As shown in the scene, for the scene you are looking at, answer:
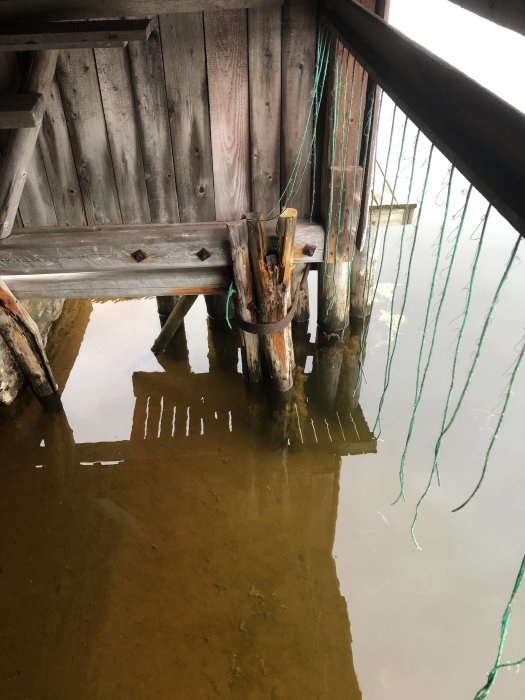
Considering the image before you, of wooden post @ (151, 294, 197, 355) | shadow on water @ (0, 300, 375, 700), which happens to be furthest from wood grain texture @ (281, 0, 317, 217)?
shadow on water @ (0, 300, 375, 700)

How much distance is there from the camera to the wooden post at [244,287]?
3555mm

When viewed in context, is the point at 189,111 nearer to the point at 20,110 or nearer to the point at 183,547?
the point at 20,110

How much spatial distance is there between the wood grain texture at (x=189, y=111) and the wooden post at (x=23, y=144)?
717mm

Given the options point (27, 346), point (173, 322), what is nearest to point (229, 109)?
point (173, 322)

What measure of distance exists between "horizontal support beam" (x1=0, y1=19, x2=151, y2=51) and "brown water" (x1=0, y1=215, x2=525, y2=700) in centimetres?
295

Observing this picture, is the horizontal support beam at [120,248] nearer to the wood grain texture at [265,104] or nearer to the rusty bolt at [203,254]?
the rusty bolt at [203,254]

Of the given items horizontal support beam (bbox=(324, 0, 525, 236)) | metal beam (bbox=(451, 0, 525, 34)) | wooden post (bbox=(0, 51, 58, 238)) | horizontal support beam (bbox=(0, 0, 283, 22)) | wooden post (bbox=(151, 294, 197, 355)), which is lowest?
wooden post (bbox=(151, 294, 197, 355))

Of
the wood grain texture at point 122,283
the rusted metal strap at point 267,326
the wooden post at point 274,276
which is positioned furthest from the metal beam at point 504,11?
the wood grain texture at point 122,283

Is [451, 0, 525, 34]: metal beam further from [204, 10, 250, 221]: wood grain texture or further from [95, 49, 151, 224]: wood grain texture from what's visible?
[95, 49, 151, 224]: wood grain texture

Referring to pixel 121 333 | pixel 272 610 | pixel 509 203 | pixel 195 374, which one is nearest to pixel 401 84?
pixel 509 203

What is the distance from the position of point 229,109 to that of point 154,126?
20.9 inches

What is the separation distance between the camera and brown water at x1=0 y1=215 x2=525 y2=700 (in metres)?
2.95

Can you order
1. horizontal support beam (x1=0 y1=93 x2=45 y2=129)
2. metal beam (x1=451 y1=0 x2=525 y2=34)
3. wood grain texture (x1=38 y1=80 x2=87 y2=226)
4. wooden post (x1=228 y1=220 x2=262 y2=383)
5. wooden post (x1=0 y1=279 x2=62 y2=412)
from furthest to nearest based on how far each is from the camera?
wooden post (x1=0 y1=279 x2=62 y2=412) → wooden post (x1=228 y1=220 x2=262 y2=383) → wood grain texture (x1=38 y1=80 x2=87 y2=226) → horizontal support beam (x1=0 y1=93 x2=45 y2=129) → metal beam (x1=451 y1=0 x2=525 y2=34)

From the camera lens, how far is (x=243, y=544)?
354 cm
